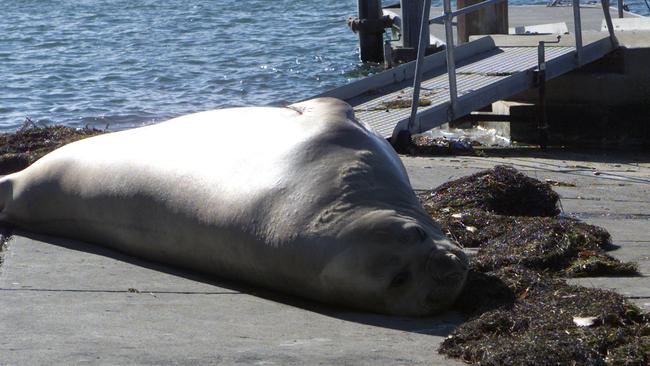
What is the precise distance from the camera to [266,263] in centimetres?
441

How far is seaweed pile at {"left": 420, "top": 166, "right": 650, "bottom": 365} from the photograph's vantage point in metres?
3.55

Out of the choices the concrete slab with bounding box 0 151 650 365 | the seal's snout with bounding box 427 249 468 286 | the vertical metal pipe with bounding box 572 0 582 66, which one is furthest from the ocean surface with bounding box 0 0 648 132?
the seal's snout with bounding box 427 249 468 286

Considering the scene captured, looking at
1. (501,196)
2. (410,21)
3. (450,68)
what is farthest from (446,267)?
(410,21)

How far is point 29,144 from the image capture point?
7.92m

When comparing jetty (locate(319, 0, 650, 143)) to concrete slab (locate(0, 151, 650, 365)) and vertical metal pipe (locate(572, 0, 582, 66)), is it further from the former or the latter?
concrete slab (locate(0, 151, 650, 365))

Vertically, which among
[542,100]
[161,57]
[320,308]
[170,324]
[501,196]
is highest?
[170,324]

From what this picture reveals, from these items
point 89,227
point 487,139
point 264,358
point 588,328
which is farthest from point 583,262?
point 487,139

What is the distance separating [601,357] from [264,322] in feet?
3.90

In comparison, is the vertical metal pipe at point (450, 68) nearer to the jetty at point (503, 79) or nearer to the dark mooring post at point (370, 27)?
the jetty at point (503, 79)

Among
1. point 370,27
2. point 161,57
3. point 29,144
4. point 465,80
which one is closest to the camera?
point 29,144

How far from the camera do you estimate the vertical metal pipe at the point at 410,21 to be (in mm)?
14680

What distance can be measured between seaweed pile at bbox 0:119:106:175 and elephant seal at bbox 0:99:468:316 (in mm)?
1573

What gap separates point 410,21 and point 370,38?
4196mm

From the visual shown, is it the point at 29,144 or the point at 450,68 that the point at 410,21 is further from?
the point at 29,144
